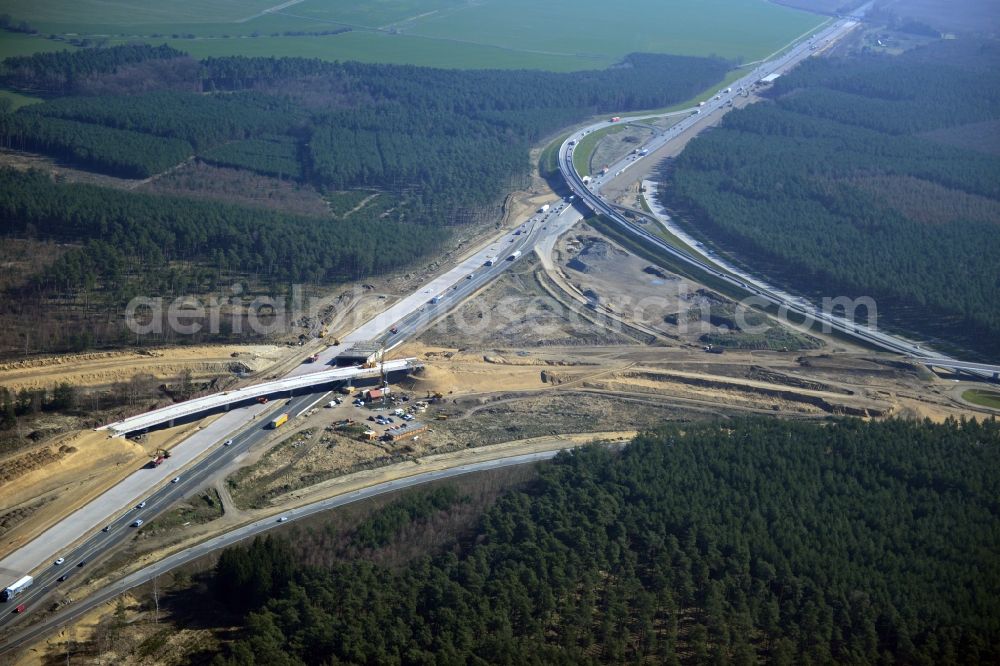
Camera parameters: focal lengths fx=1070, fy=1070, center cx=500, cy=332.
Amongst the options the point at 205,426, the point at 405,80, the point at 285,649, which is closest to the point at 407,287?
the point at 205,426

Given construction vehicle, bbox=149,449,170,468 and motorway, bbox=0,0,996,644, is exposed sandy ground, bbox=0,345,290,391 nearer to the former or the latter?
motorway, bbox=0,0,996,644

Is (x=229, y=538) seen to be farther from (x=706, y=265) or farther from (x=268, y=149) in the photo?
(x=268, y=149)

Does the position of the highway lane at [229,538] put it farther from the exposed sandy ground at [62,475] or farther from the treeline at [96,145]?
the treeline at [96,145]

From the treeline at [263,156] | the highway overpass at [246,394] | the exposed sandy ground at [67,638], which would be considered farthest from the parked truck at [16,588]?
the treeline at [263,156]

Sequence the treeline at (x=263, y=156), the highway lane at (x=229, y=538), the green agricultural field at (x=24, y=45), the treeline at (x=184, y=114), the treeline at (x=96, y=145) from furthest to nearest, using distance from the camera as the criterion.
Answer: the green agricultural field at (x=24, y=45) → the treeline at (x=184, y=114) → the treeline at (x=263, y=156) → the treeline at (x=96, y=145) → the highway lane at (x=229, y=538)

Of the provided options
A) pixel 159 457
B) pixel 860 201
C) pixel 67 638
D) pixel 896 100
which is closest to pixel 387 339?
pixel 159 457

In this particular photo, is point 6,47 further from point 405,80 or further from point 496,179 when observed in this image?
point 496,179
